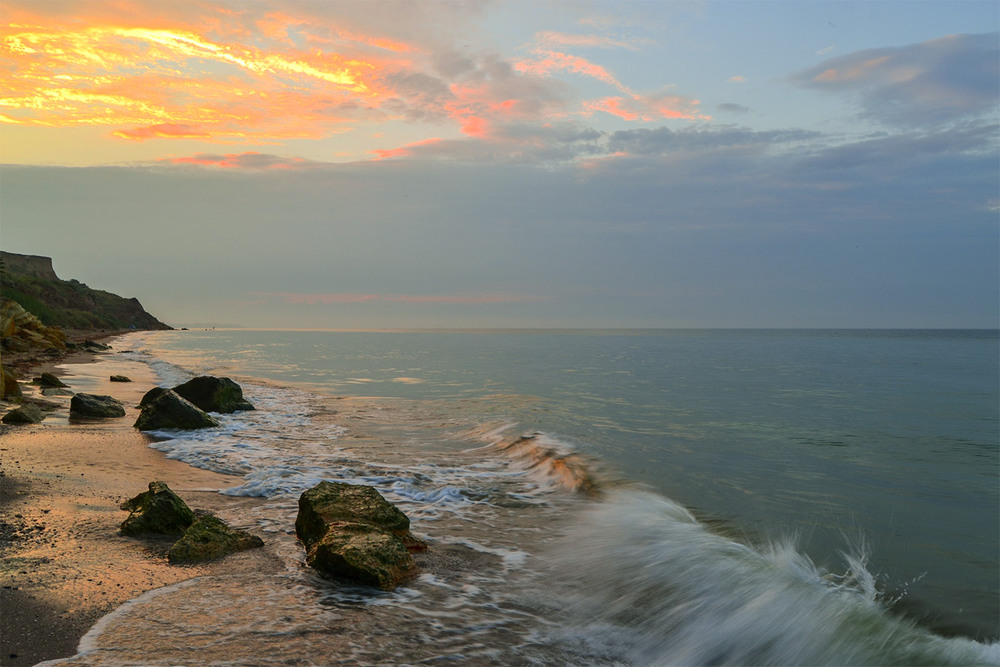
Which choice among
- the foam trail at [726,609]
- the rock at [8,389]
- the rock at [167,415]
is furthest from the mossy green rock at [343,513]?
the rock at [8,389]

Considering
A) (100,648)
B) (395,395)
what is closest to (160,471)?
(100,648)

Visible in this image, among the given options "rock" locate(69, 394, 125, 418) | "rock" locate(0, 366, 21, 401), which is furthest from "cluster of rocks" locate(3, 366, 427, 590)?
"rock" locate(0, 366, 21, 401)

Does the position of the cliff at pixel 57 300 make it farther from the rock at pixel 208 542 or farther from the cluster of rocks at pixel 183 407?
the rock at pixel 208 542

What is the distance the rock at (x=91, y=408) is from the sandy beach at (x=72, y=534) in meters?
1.89

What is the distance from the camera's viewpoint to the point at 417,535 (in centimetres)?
742

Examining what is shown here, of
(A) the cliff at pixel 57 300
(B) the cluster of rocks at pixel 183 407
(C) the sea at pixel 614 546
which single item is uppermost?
(A) the cliff at pixel 57 300

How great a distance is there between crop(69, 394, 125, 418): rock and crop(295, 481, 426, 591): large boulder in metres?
10.4

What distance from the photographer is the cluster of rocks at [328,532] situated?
5789 millimetres

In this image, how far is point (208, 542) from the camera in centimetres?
619

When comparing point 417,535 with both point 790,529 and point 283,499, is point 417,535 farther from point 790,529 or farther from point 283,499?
point 790,529

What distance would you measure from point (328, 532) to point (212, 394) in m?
12.9

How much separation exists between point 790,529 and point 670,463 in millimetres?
4263

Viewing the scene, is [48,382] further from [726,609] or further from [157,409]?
[726,609]

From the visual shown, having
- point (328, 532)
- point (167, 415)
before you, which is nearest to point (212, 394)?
point (167, 415)
